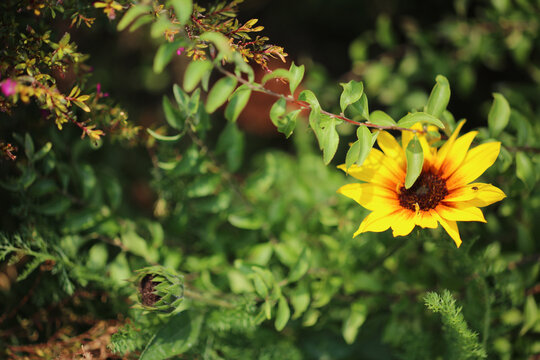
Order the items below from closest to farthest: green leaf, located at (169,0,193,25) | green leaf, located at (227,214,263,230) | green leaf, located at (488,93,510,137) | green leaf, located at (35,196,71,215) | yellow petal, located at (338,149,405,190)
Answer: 1. green leaf, located at (169,0,193,25)
2. yellow petal, located at (338,149,405,190)
3. green leaf, located at (488,93,510,137)
4. green leaf, located at (35,196,71,215)
5. green leaf, located at (227,214,263,230)

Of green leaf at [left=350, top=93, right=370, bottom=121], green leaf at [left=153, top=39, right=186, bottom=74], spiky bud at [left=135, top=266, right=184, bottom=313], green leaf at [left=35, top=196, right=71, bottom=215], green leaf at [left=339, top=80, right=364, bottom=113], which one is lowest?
green leaf at [left=35, top=196, right=71, bottom=215]

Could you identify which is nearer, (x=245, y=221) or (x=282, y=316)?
(x=282, y=316)

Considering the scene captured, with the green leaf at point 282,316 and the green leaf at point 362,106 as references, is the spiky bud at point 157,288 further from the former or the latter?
the green leaf at point 362,106

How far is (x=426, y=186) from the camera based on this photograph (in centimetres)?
88

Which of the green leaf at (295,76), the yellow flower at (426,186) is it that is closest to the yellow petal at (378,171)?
the yellow flower at (426,186)

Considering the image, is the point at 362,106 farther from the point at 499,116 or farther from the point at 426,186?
the point at 499,116

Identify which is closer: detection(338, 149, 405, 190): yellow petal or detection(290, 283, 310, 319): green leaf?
detection(338, 149, 405, 190): yellow petal

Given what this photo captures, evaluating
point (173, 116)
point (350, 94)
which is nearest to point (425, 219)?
point (350, 94)

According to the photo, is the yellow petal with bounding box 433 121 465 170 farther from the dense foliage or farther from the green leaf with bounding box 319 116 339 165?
the green leaf with bounding box 319 116 339 165

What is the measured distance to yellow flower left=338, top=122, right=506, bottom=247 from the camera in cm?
82

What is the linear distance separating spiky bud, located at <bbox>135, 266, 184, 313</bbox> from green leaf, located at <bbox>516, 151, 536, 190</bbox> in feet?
2.69

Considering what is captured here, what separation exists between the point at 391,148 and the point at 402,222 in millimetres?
172

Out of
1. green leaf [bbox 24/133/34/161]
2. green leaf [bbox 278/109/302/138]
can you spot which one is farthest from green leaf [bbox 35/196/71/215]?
green leaf [bbox 278/109/302/138]

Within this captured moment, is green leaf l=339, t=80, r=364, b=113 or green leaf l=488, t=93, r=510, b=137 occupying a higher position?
green leaf l=339, t=80, r=364, b=113
